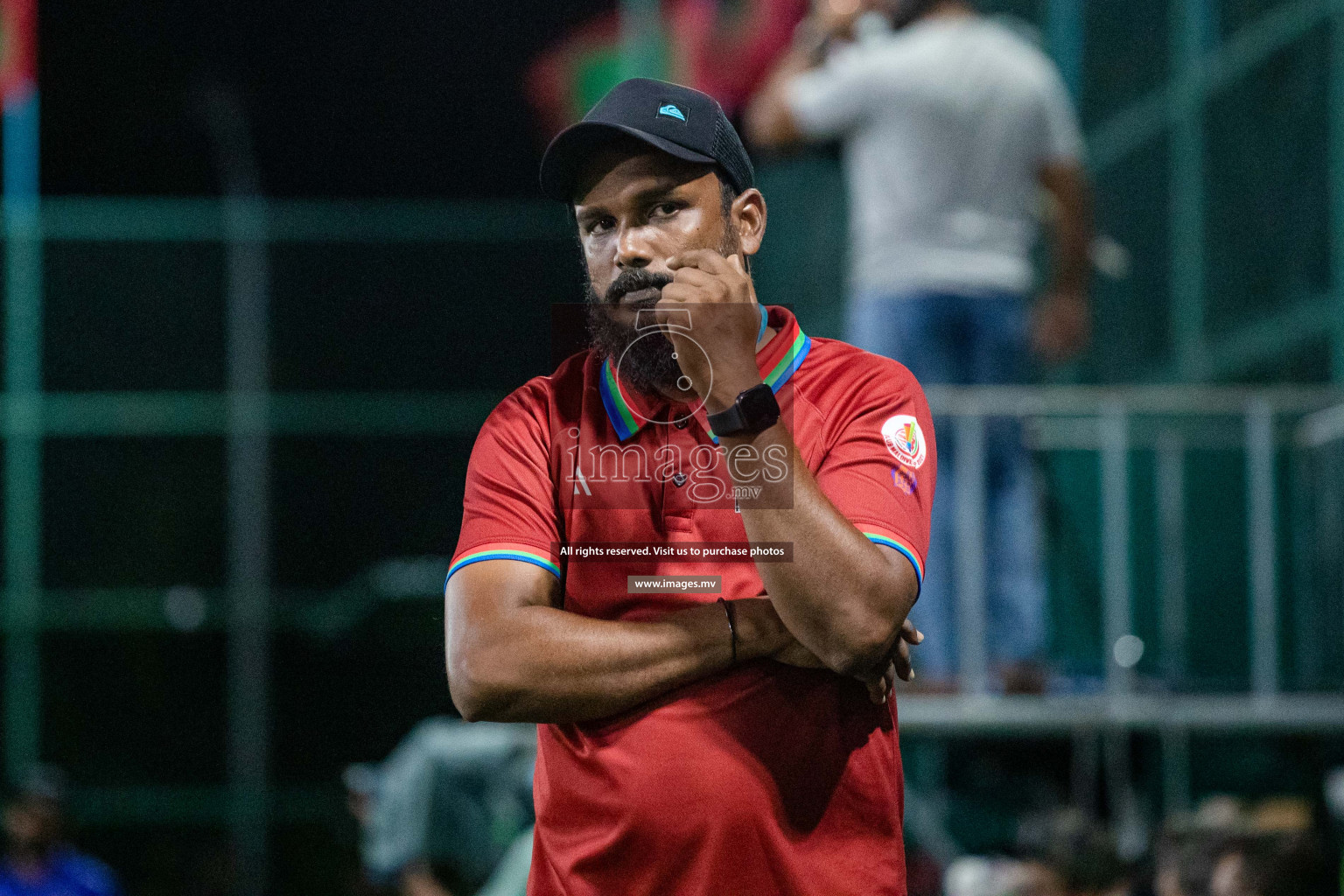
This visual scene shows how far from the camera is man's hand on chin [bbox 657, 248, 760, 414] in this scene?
1699mm

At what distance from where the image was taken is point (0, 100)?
14.2 m

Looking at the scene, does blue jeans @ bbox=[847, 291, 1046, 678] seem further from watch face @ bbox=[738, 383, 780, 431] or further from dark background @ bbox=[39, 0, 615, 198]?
dark background @ bbox=[39, 0, 615, 198]

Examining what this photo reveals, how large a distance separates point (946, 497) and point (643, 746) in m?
3.59

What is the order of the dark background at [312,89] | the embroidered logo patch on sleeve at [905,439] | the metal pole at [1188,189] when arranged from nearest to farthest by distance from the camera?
the embroidered logo patch on sleeve at [905,439]
the metal pole at [1188,189]
the dark background at [312,89]

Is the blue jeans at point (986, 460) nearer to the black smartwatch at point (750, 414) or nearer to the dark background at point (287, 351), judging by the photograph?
the dark background at point (287, 351)

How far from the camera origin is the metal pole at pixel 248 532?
39.4 feet

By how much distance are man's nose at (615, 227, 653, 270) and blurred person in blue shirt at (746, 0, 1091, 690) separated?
327cm

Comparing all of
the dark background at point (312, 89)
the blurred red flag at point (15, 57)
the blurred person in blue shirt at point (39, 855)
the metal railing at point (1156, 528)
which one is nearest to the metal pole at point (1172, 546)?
the metal railing at point (1156, 528)

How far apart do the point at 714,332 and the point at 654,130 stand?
0.25m

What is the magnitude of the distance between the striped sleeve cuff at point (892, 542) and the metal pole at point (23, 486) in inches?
438

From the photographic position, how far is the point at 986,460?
552cm

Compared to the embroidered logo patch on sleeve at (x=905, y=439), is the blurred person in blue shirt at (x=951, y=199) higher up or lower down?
higher up

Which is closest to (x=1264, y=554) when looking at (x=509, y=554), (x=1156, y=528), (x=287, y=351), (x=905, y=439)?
(x=1156, y=528)

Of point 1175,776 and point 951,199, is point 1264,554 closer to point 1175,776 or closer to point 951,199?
point 1175,776
